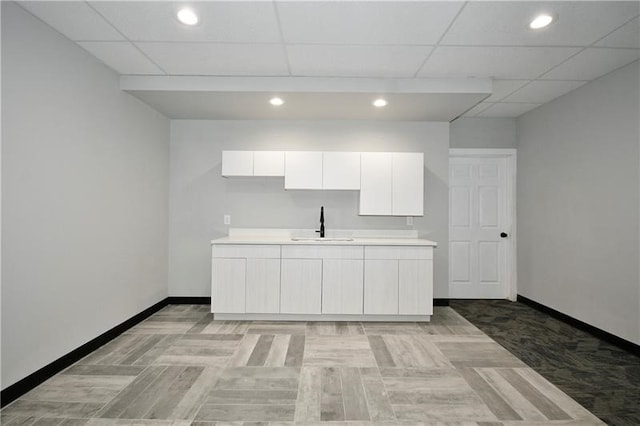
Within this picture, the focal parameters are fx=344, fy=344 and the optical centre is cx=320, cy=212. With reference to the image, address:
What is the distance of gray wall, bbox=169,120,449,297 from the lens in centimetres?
441

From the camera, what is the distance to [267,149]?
174 inches

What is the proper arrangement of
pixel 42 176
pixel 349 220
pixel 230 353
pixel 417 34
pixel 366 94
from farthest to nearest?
1. pixel 349 220
2. pixel 366 94
3. pixel 230 353
4. pixel 417 34
5. pixel 42 176

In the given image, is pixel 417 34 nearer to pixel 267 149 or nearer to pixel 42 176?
pixel 267 149

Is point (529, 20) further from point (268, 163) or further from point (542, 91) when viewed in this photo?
point (268, 163)

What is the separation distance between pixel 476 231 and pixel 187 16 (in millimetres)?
4290

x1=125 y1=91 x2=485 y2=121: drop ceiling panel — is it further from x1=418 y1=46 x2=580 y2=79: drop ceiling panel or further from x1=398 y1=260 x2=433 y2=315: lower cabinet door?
x1=398 y1=260 x2=433 y2=315: lower cabinet door

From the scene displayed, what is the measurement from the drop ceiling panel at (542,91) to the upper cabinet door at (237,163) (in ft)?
10.2

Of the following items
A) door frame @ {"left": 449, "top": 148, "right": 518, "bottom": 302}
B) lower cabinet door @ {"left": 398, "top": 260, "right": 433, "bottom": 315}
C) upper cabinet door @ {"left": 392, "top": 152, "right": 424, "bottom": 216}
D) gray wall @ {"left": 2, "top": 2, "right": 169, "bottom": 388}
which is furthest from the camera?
door frame @ {"left": 449, "top": 148, "right": 518, "bottom": 302}

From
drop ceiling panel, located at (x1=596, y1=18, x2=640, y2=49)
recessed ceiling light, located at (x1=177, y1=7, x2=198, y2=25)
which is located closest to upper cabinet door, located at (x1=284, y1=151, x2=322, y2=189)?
recessed ceiling light, located at (x1=177, y1=7, x2=198, y2=25)

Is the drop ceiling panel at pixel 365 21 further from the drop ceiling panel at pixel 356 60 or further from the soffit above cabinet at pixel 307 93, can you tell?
the soffit above cabinet at pixel 307 93

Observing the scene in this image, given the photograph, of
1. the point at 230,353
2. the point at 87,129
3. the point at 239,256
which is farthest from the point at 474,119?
the point at 87,129

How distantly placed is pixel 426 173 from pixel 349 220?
3.81 feet

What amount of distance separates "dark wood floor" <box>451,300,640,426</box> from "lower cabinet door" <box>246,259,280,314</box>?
2205 millimetres

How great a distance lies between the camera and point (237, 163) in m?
4.08
